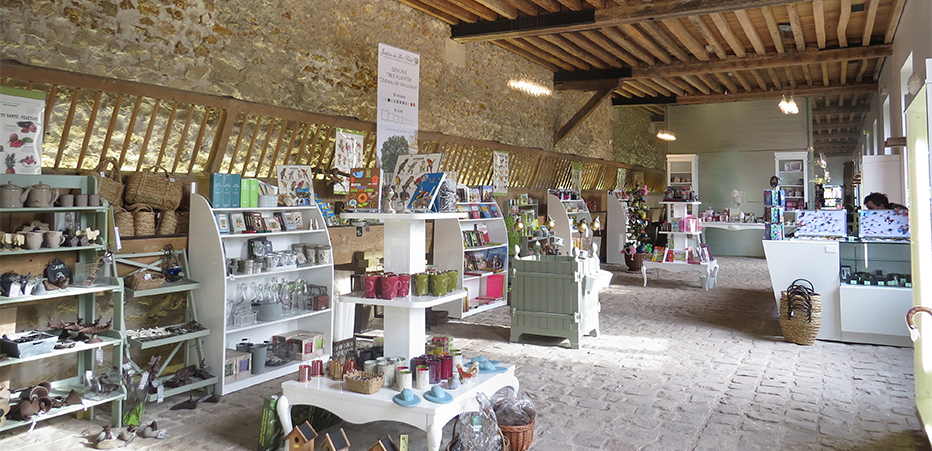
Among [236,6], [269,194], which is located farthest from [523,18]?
[269,194]

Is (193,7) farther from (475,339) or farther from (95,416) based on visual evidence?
(475,339)

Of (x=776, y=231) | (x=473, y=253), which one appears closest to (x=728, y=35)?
(x=776, y=231)

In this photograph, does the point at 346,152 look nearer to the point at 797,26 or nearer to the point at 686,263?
the point at 686,263

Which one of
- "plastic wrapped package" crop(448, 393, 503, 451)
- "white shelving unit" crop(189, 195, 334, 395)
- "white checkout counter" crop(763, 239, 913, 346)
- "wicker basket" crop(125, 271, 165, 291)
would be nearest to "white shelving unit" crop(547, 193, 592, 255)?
"white checkout counter" crop(763, 239, 913, 346)

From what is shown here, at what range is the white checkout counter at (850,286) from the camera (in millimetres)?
6270

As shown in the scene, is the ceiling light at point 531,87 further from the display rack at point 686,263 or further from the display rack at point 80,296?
the display rack at point 80,296

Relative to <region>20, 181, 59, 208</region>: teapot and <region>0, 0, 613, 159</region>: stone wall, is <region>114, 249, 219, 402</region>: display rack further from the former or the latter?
<region>0, 0, 613, 159</region>: stone wall

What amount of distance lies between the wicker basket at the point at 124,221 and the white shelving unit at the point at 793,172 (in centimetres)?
1466

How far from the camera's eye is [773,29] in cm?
922

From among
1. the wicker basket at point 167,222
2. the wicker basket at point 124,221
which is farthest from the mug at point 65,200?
the wicker basket at point 167,222

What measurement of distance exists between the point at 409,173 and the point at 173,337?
232 centimetres

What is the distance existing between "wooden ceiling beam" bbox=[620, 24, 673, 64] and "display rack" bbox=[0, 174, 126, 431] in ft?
25.1

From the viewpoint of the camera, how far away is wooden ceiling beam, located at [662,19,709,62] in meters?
9.04

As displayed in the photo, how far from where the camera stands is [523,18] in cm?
859
